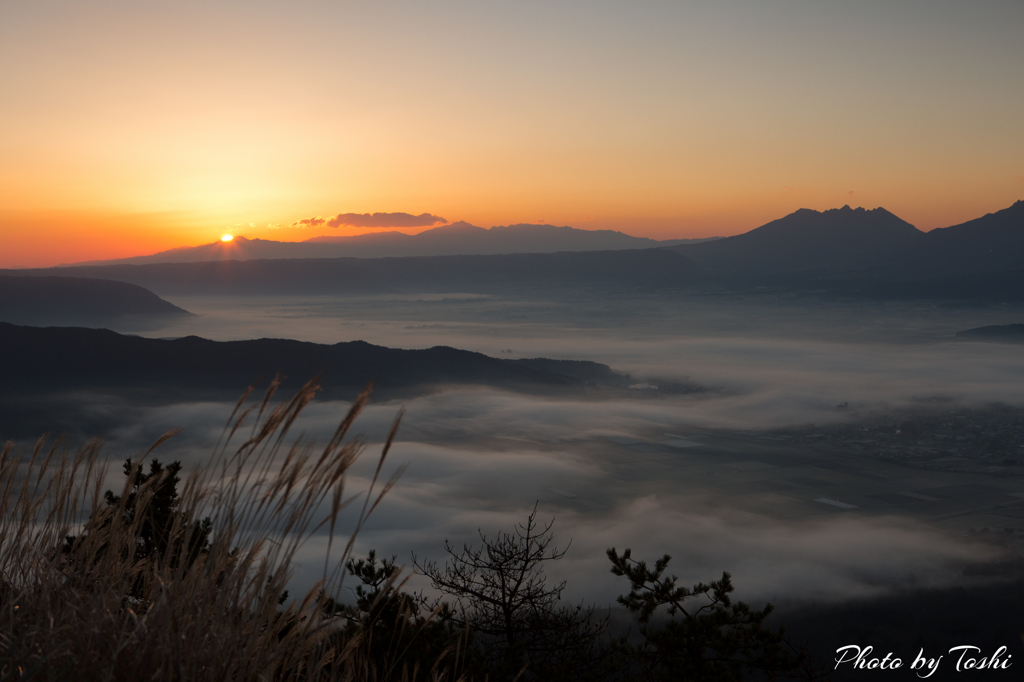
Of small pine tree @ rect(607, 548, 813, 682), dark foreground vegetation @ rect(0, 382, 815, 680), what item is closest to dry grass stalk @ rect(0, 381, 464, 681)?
dark foreground vegetation @ rect(0, 382, 815, 680)

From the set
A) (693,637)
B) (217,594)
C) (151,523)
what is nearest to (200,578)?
(217,594)

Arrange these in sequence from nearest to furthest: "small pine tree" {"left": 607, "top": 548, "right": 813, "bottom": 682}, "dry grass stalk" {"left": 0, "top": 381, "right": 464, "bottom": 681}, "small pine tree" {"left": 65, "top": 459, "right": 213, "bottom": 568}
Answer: "dry grass stalk" {"left": 0, "top": 381, "right": 464, "bottom": 681}
"small pine tree" {"left": 65, "top": 459, "right": 213, "bottom": 568}
"small pine tree" {"left": 607, "top": 548, "right": 813, "bottom": 682}

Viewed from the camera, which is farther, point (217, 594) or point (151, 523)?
point (151, 523)

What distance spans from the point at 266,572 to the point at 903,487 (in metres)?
218

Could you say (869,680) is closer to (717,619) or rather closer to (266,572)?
(717,619)

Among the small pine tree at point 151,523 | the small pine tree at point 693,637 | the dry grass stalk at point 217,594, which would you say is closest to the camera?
the dry grass stalk at point 217,594

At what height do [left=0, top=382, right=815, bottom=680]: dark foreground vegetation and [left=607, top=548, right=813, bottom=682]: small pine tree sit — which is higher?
[left=0, top=382, right=815, bottom=680]: dark foreground vegetation

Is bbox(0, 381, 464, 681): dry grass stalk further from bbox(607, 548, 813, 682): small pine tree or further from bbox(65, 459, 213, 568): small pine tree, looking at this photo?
bbox(607, 548, 813, 682): small pine tree

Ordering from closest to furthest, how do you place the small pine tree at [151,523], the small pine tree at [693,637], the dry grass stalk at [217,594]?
1. the dry grass stalk at [217,594]
2. the small pine tree at [151,523]
3. the small pine tree at [693,637]

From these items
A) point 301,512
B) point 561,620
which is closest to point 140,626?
point 301,512

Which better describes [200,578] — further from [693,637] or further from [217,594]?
[693,637]

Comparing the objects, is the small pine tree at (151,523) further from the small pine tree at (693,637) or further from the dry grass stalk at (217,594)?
the small pine tree at (693,637)

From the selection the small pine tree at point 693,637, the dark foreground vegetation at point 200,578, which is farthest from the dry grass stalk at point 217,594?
the small pine tree at point 693,637

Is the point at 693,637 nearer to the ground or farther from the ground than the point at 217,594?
nearer to the ground
